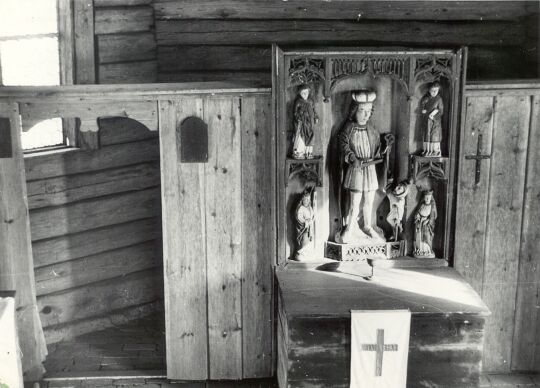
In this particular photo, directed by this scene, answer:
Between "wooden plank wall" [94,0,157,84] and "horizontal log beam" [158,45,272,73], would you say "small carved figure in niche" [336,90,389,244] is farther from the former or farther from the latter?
"wooden plank wall" [94,0,157,84]

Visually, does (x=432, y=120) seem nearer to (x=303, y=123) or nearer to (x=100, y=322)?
(x=303, y=123)

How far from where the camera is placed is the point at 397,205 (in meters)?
6.46

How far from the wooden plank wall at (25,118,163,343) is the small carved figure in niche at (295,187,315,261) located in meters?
2.16

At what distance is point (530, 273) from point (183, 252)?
3.19m

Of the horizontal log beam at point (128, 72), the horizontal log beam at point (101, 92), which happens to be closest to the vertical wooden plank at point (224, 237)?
the horizontal log beam at point (101, 92)

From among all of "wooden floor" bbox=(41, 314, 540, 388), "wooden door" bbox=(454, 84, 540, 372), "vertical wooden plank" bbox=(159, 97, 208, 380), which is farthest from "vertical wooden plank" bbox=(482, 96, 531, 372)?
"vertical wooden plank" bbox=(159, 97, 208, 380)

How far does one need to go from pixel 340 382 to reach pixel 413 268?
134 centimetres

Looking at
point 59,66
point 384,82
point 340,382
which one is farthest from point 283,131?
point 59,66

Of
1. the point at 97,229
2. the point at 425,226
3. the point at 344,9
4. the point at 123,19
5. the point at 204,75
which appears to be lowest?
the point at 97,229

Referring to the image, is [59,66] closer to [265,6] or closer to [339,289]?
[265,6]

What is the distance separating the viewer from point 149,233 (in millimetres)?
8031

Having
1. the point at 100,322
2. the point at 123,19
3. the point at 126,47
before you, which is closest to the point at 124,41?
the point at 126,47

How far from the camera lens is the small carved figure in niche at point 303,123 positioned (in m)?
6.12

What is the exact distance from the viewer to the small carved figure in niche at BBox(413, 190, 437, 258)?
21.1ft
